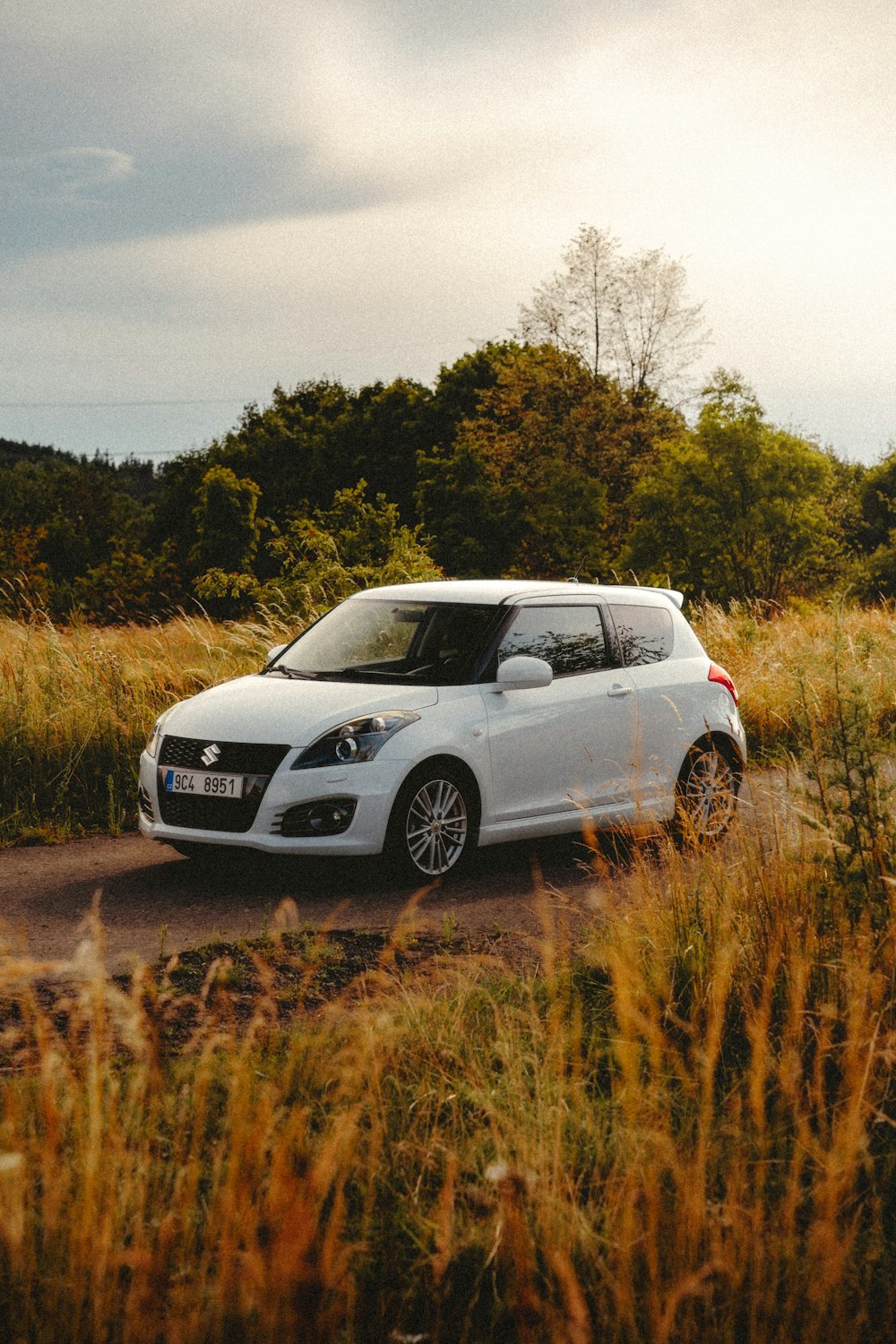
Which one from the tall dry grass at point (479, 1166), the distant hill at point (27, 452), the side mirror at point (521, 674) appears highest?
the distant hill at point (27, 452)

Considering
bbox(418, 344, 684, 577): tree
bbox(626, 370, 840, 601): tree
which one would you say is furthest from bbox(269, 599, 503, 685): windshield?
bbox(418, 344, 684, 577): tree

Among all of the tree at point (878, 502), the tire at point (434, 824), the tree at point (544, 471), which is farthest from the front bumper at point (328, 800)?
the tree at point (878, 502)

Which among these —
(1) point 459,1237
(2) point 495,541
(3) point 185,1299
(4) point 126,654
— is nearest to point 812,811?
(1) point 459,1237

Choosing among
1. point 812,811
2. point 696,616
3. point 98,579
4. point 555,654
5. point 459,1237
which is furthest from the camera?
point 98,579

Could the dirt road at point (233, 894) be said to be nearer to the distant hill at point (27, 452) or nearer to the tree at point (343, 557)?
the tree at point (343, 557)

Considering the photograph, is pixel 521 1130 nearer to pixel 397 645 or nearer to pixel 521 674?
pixel 521 674

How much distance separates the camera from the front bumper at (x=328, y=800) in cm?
740

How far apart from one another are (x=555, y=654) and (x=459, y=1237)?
19.4 ft

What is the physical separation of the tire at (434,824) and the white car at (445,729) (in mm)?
10

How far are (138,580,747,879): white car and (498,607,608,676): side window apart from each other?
13 millimetres

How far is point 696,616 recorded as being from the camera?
1872cm

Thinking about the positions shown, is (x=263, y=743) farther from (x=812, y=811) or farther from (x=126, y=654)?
(x=126, y=654)

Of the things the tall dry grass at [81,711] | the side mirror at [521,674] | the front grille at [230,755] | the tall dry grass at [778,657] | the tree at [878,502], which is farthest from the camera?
the tree at [878,502]

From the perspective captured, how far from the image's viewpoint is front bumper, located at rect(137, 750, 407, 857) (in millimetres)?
7398
